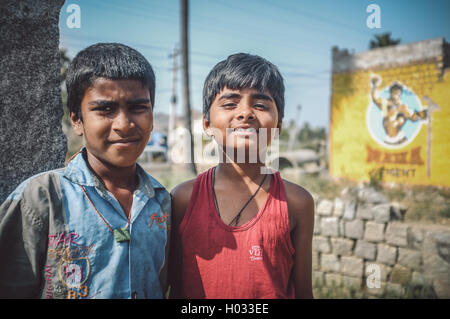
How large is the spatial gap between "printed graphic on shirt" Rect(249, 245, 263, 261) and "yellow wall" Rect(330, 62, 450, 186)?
8408 mm

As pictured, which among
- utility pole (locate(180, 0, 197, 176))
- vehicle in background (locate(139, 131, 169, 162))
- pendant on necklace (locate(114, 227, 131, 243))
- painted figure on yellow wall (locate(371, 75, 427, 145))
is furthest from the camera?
vehicle in background (locate(139, 131, 169, 162))

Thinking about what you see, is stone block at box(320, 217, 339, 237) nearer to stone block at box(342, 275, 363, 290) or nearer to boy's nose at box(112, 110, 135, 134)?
stone block at box(342, 275, 363, 290)

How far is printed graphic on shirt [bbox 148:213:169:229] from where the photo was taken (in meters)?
1.30

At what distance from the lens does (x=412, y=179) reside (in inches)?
331

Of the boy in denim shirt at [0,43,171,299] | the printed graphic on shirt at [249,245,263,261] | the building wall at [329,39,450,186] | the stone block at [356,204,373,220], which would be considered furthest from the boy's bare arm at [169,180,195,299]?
the building wall at [329,39,450,186]

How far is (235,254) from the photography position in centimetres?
142

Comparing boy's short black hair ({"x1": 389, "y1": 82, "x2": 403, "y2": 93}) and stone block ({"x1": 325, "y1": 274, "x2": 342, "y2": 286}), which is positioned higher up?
boy's short black hair ({"x1": 389, "y1": 82, "x2": 403, "y2": 93})

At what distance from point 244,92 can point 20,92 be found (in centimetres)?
103

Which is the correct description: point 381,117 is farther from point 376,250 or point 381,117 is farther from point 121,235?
point 121,235

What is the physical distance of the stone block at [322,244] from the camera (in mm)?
4659

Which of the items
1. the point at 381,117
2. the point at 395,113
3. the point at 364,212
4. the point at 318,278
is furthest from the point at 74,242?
the point at 381,117

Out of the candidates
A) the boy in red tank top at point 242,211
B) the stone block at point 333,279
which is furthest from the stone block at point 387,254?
the boy in red tank top at point 242,211

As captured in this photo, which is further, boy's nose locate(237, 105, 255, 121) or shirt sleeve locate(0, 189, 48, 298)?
boy's nose locate(237, 105, 255, 121)
